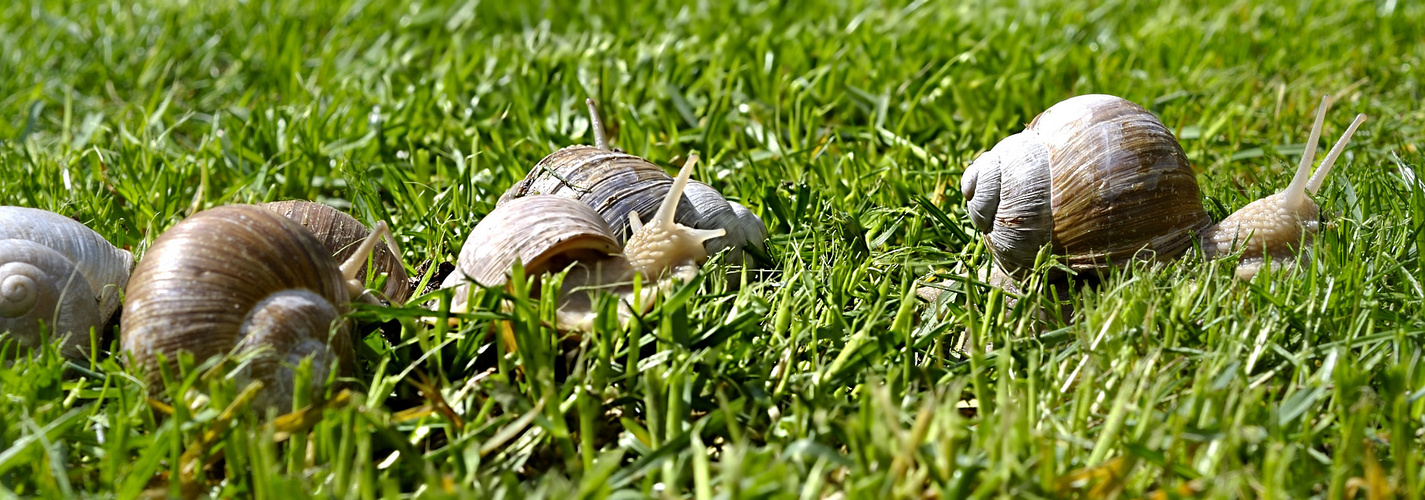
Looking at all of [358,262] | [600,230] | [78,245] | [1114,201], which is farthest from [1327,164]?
[78,245]

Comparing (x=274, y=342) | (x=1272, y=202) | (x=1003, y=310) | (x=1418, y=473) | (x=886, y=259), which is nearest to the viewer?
(x=1418, y=473)

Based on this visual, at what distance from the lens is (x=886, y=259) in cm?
251

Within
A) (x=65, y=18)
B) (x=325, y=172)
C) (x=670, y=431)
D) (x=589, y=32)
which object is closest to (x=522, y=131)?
(x=325, y=172)

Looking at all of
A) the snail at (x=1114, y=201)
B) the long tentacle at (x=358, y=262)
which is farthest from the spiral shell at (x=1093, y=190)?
the long tentacle at (x=358, y=262)

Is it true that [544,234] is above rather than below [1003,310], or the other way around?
above

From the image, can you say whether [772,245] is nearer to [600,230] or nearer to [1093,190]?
[600,230]

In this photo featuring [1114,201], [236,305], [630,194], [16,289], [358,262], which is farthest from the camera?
[630,194]

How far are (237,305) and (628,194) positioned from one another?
92cm

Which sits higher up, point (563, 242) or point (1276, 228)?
point (563, 242)

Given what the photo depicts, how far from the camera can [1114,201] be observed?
7.34ft

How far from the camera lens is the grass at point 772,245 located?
1.68 metres

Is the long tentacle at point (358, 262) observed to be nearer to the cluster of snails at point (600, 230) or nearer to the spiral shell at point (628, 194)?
the cluster of snails at point (600, 230)

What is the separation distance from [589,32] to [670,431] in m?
3.10

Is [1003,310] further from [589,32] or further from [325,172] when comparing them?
[589,32]
